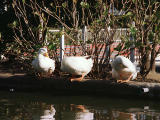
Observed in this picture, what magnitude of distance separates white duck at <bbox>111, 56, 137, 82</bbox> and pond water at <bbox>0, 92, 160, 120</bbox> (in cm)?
48

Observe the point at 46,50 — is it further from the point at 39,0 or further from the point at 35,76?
the point at 39,0

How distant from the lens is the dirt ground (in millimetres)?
11166

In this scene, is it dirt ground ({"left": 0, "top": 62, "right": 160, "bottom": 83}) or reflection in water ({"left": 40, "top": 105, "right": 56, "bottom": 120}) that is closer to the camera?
reflection in water ({"left": 40, "top": 105, "right": 56, "bottom": 120})

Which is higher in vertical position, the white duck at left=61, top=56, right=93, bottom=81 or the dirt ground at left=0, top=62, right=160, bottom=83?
the white duck at left=61, top=56, right=93, bottom=81

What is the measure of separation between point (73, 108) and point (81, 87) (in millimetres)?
1345

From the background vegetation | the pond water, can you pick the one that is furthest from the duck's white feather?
the background vegetation

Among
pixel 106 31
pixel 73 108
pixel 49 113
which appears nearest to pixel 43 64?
pixel 106 31

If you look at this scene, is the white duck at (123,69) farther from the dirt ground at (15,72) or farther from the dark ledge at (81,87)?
the dirt ground at (15,72)

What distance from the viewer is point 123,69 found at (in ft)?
33.1

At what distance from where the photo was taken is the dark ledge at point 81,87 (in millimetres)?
9805

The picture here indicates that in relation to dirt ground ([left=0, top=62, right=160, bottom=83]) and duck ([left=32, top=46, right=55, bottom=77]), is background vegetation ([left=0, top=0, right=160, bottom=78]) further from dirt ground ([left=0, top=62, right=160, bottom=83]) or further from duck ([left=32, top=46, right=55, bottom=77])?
duck ([left=32, top=46, right=55, bottom=77])

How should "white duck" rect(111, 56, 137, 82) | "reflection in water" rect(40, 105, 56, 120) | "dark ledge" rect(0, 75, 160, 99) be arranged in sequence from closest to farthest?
1. "reflection in water" rect(40, 105, 56, 120)
2. "dark ledge" rect(0, 75, 160, 99)
3. "white duck" rect(111, 56, 137, 82)

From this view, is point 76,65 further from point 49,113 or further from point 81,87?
point 49,113

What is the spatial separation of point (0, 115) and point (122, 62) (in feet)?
9.50
